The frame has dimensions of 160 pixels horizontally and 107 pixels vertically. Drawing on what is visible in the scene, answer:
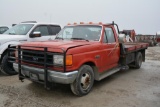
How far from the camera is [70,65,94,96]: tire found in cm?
469

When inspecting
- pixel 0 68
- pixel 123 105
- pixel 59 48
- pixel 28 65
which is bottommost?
pixel 123 105

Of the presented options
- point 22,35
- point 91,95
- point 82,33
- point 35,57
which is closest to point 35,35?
point 22,35

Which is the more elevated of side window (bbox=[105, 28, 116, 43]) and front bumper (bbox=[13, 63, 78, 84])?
side window (bbox=[105, 28, 116, 43])

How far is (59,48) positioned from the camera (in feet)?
14.2

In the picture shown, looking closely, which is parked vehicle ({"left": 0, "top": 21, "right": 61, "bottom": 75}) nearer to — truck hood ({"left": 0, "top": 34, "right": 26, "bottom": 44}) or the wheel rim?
truck hood ({"left": 0, "top": 34, "right": 26, "bottom": 44})

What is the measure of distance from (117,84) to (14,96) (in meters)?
3.17

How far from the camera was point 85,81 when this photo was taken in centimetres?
496

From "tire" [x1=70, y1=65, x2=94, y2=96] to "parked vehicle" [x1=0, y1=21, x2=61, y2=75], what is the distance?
3.14 metres

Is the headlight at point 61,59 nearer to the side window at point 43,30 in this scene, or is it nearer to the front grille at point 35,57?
the front grille at point 35,57

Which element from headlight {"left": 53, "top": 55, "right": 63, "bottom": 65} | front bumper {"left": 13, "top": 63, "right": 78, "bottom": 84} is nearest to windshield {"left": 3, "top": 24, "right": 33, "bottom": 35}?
front bumper {"left": 13, "top": 63, "right": 78, "bottom": 84}

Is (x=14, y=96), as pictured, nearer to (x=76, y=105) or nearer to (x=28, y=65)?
(x=28, y=65)

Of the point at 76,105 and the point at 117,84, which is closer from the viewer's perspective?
the point at 76,105

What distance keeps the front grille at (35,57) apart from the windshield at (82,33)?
149 cm

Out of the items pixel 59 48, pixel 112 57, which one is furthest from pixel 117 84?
pixel 59 48
